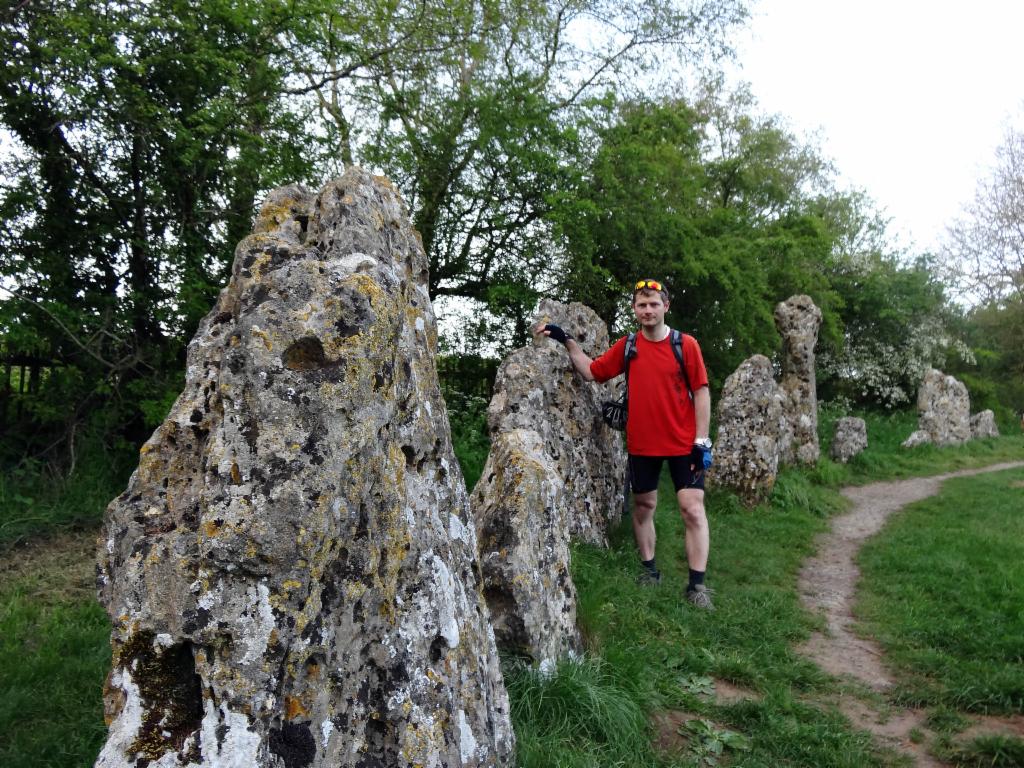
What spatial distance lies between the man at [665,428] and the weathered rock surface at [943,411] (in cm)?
1324

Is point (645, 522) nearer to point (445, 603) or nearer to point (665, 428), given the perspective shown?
point (665, 428)

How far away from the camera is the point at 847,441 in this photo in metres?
13.8

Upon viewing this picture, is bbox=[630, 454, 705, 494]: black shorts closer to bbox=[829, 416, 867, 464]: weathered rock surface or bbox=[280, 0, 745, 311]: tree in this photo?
bbox=[280, 0, 745, 311]: tree

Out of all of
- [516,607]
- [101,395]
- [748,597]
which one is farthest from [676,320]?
[516,607]

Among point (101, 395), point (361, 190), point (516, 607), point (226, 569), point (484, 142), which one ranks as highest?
point (484, 142)

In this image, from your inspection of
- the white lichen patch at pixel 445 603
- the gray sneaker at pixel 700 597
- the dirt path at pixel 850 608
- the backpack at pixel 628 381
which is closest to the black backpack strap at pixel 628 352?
the backpack at pixel 628 381

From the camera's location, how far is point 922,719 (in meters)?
4.13

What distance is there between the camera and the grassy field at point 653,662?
3426 millimetres

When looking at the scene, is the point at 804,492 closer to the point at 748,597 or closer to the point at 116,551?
the point at 748,597

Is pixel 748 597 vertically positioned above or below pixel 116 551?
below

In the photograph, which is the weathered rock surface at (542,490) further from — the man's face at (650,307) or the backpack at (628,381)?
the man's face at (650,307)

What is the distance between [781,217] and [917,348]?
27.5 ft

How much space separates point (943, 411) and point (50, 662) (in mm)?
18328

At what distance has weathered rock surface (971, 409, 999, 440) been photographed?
19.3 metres
